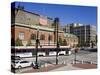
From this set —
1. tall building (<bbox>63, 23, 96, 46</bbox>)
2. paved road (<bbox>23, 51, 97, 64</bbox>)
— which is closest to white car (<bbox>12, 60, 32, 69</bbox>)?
paved road (<bbox>23, 51, 97, 64</bbox>)

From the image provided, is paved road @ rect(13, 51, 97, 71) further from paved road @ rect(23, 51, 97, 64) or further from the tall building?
the tall building

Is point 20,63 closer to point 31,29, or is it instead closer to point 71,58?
point 31,29

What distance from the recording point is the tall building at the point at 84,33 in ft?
12.8

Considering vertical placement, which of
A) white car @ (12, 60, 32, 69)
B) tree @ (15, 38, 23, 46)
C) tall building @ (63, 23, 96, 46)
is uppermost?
tall building @ (63, 23, 96, 46)

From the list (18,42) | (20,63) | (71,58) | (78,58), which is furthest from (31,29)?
(78,58)

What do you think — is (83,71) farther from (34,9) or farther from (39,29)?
(34,9)

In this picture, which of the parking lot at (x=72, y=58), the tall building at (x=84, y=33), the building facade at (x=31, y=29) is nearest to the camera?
the building facade at (x=31, y=29)

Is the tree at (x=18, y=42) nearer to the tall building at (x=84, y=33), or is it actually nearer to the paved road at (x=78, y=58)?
the paved road at (x=78, y=58)

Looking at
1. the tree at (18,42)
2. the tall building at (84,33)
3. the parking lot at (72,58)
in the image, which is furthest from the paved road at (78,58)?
the tree at (18,42)

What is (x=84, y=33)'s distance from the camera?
13.2 feet

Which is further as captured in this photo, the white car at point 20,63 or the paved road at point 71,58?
the paved road at point 71,58

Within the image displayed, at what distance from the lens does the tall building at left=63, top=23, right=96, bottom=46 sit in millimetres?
3895

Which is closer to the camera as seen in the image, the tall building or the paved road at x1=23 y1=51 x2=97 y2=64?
the paved road at x1=23 y1=51 x2=97 y2=64
